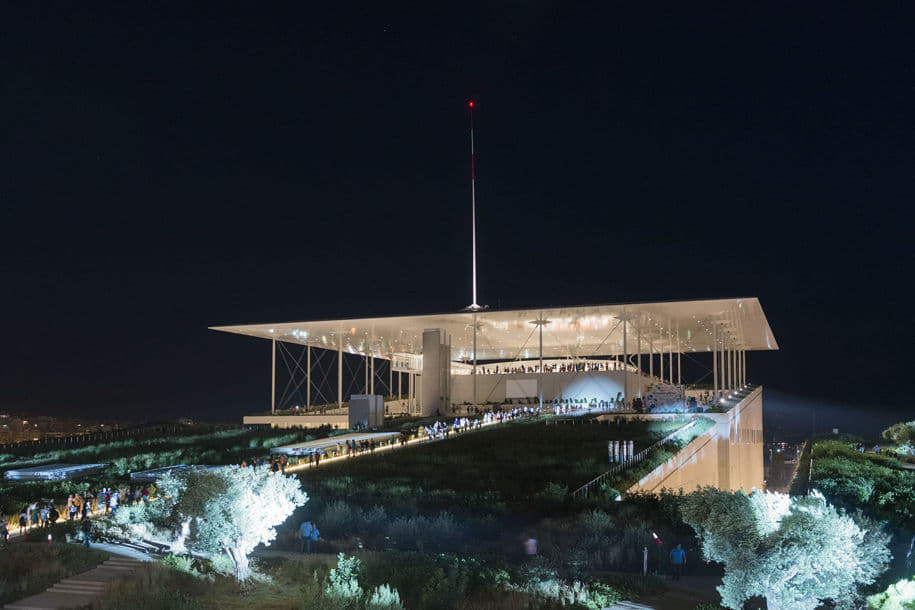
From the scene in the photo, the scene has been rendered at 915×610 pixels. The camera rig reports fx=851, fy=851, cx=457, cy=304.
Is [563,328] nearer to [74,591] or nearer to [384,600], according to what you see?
[74,591]

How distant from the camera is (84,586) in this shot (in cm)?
1529

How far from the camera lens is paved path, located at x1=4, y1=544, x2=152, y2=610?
14484 millimetres

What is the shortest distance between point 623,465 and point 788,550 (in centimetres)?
1381

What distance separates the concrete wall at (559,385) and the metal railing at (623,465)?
1617cm

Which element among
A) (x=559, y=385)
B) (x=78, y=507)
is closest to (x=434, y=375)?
(x=559, y=385)

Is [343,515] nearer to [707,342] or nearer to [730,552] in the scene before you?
[730,552]

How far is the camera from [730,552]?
1188 cm

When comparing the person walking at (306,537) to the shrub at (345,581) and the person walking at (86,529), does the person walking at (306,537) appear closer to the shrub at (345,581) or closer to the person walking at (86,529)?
the shrub at (345,581)

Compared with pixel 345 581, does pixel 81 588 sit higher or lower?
lower

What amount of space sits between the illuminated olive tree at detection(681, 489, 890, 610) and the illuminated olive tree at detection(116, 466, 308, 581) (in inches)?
318

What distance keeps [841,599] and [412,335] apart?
4394 cm

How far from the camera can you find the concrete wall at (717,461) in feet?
86.6

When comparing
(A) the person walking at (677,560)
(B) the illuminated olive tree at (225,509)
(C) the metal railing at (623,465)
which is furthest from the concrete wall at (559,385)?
(B) the illuminated olive tree at (225,509)

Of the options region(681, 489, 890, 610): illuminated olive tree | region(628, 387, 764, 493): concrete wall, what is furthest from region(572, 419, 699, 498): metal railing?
region(681, 489, 890, 610): illuminated olive tree
